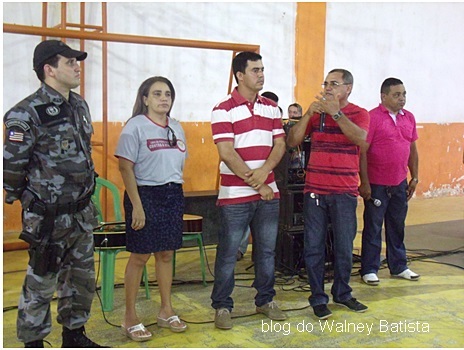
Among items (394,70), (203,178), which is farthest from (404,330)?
(394,70)

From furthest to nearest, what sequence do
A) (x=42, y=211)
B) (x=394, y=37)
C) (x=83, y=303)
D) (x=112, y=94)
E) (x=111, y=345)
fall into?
(x=394, y=37), (x=112, y=94), (x=111, y=345), (x=83, y=303), (x=42, y=211)

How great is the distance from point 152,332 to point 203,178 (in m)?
3.81

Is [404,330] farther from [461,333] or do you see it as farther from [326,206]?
[326,206]

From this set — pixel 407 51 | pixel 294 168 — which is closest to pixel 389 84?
pixel 294 168

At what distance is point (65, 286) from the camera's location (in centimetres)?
312

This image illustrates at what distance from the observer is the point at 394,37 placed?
29.9 feet

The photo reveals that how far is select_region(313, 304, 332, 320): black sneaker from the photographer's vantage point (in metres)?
3.84

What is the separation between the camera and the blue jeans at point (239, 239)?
3.64m

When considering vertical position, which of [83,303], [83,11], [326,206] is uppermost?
[83,11]

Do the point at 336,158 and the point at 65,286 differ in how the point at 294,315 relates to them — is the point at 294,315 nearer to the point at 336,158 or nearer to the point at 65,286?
the point at 336,158

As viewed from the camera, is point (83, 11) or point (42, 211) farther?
point (83, 11)

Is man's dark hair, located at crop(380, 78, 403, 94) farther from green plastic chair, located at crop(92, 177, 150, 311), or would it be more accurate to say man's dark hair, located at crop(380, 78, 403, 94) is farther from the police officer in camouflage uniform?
the police officer in camouflage uniform

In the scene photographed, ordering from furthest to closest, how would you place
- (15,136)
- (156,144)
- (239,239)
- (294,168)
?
(294,168), (239,239), (156,144), (15,136)

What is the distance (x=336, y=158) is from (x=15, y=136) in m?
2.01
